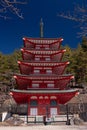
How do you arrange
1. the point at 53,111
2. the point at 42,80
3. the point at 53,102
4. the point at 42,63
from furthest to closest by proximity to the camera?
the point at 42,63, the point at 42,80, the point at 53,102, the point at 53,111

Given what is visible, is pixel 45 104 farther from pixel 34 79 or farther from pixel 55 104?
pixel 34 79

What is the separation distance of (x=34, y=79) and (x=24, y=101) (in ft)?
11.5

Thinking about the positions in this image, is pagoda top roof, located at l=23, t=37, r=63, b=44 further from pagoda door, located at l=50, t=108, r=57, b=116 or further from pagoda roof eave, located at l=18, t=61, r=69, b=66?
pagoda door, located at l=50, t=108, r=57, b=116

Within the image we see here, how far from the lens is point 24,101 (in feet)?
99.6

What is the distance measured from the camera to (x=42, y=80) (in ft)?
98.0

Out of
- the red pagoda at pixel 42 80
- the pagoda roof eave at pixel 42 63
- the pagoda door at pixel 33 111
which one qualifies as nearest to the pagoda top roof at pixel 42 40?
the red pagoda at pixel 42 80

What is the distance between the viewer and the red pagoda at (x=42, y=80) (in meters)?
28.1

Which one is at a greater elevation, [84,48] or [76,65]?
[84,48]

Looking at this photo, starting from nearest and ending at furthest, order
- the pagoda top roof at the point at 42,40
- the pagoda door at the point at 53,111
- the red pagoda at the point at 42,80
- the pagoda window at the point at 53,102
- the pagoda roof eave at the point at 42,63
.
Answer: the pagoda door at the point at 53,111
the red pagoda at the point at 42,80
the pagoda window at the point at 53,102
the pagoda roof eave at the point at 42,63
the pagoda top roof at the point at 42,40

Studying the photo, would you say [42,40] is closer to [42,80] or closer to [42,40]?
[42,40]

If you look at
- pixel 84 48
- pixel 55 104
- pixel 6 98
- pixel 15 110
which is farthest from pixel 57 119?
pixel 84 48

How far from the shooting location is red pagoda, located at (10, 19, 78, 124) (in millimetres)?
28078

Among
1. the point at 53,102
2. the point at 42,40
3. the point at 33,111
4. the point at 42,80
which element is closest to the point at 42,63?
the point at 42,80

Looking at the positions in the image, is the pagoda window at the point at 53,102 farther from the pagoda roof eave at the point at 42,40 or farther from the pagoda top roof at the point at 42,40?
the pagoda top roof at the point at 42,40
